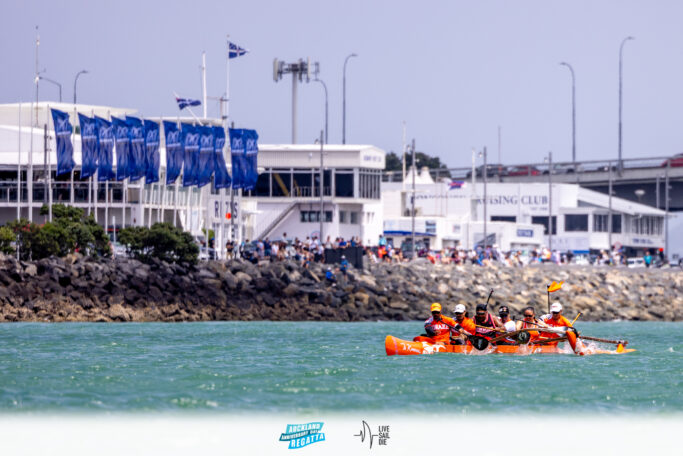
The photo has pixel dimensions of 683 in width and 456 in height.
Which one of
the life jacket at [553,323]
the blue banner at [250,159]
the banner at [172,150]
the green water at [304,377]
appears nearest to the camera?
the green water at [304,377]

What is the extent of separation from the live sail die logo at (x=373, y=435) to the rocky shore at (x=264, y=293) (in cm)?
3481

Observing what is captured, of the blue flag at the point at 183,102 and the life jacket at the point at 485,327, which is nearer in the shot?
the life jacket at the point at 485,327

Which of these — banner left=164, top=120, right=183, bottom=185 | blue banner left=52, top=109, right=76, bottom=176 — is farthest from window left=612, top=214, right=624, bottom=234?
blue banner left=52, top=109, right=76, bottom=176

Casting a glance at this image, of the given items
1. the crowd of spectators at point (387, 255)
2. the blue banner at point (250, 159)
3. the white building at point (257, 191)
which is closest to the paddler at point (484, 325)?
the crowd of spectators at point (387, 255)

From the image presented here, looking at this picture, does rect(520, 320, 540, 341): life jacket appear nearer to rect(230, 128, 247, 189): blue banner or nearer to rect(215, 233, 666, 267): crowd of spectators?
rect(215, 233, 666, 267): crowd of spectators

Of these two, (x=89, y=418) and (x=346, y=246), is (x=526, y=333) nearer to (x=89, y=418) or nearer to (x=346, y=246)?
(x=89, y=418)

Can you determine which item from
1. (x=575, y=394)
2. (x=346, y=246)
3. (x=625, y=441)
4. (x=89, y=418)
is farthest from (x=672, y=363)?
(x=346, y=246)

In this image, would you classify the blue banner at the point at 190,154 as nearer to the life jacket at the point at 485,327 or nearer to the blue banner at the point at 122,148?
the blue banner at the point at 122,148

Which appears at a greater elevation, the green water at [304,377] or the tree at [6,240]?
the tree at [6,240]

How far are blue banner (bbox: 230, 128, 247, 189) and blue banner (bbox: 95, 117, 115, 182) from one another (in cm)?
796

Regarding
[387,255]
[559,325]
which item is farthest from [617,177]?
[559,325]

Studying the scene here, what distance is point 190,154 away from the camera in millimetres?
76375

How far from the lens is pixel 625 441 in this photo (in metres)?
25.5

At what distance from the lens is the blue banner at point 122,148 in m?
73.2
